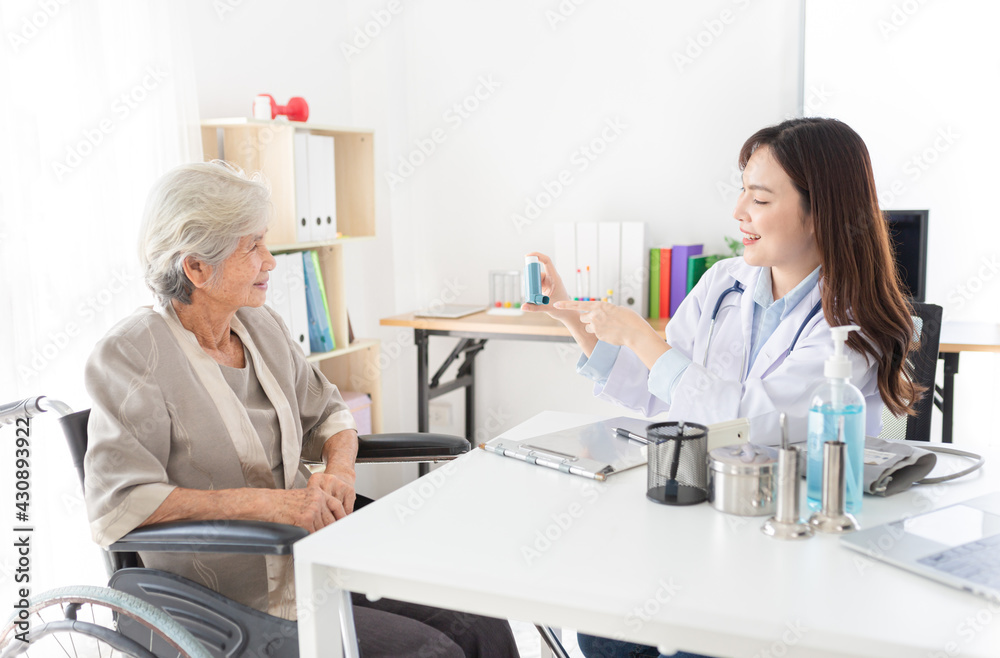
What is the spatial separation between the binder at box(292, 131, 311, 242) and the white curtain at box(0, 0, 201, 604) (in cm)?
35

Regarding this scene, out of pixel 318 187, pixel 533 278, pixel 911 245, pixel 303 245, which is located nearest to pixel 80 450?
pixel 533 278

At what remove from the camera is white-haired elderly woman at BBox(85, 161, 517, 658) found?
49.7 inches

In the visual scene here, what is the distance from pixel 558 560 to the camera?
0.96 metres

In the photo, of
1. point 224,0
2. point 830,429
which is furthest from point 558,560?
point 224,0

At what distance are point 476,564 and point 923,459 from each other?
27.8 inches

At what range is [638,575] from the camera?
918 millimetres

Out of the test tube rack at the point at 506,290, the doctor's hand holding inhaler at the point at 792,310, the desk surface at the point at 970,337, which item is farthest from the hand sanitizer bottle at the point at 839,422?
the test tube rack at the point at 506,290

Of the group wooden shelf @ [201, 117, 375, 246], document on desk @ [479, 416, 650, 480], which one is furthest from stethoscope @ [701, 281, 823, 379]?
wooden shelf @ [201, 117, 375, 246]

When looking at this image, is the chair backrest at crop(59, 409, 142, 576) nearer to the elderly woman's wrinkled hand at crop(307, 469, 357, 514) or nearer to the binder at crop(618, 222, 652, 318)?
the elderly woman's wrinkled hand at crop(307, 469, 357, 514)

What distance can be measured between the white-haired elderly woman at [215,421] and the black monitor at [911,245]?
1891 mm

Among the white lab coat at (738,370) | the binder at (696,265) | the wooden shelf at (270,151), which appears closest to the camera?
the white lab coat at (738,370)

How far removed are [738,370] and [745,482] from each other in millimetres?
600

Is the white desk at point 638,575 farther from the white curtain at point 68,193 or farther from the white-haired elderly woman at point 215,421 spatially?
the white curtain at point 68,193

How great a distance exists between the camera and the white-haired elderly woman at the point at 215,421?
1263 mm
